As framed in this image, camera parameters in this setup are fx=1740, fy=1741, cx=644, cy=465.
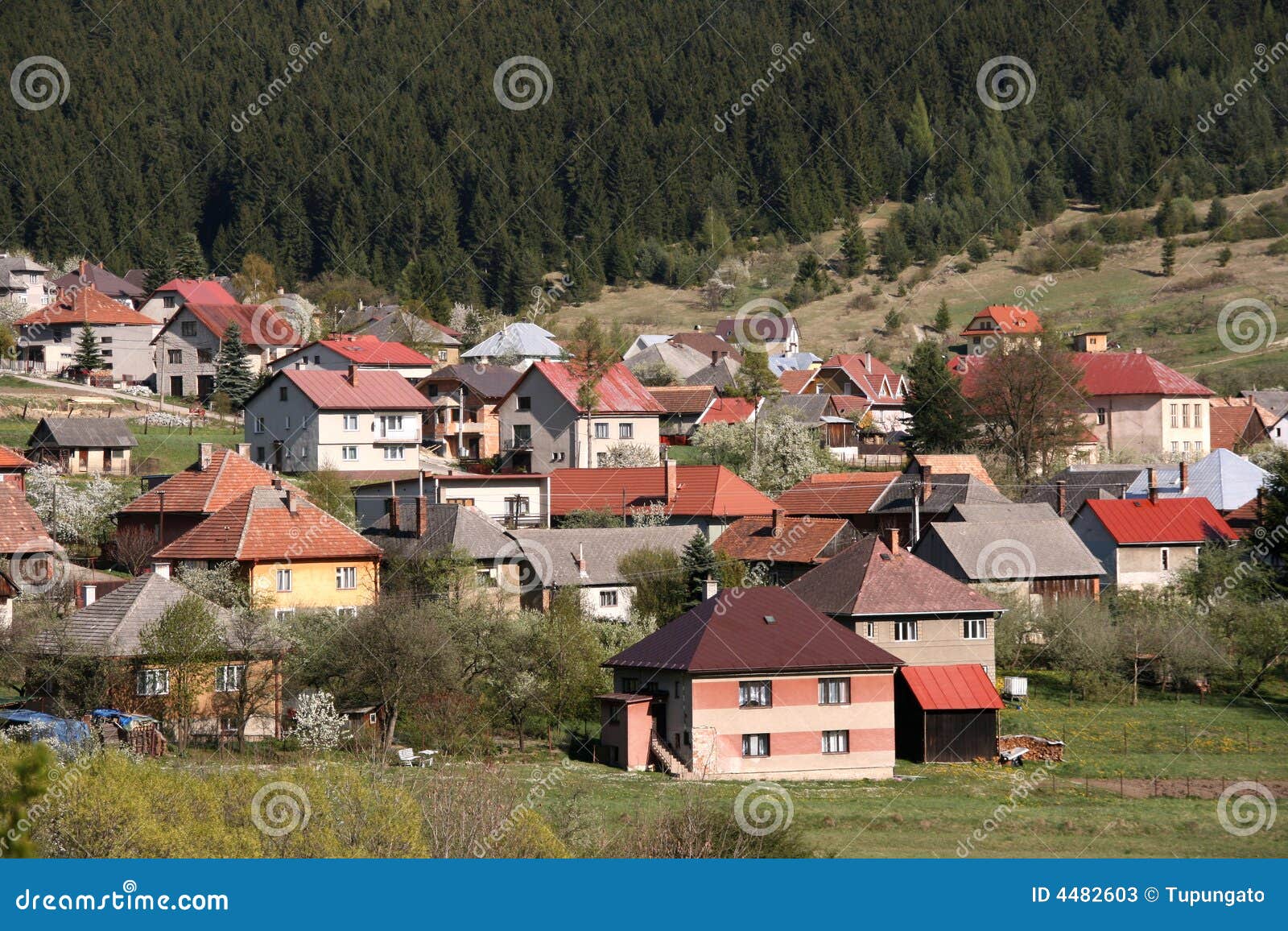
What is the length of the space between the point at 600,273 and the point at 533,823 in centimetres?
13164

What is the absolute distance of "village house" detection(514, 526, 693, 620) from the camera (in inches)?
1844

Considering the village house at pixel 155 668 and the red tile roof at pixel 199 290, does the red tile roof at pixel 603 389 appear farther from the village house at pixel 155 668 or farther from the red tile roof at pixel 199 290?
the red tile roof at pixel 199 290

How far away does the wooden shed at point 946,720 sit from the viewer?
128 ft

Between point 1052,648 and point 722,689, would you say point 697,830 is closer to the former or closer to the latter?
point 722,689

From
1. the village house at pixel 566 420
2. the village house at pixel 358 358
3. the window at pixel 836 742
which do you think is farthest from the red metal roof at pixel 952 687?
the village house at pixel 358 358

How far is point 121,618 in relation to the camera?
118 feet

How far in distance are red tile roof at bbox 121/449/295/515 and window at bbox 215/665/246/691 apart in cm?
1172

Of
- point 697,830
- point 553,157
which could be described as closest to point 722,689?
point 697,830

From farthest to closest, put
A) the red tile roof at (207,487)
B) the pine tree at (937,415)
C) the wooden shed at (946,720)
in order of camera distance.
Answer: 1. the pine tree at (937,415)
2. the red tile roof at (207,487)
3. the wooden shed at (946,720)

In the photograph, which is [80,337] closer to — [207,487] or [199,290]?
[199,290]

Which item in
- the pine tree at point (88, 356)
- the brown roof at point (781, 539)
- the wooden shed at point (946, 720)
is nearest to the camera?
the wooden shed at point (946, 720)

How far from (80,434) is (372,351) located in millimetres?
20994

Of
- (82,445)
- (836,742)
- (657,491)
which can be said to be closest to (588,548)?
(657,491)

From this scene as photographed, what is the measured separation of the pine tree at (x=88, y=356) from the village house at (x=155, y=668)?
48.0 metres
